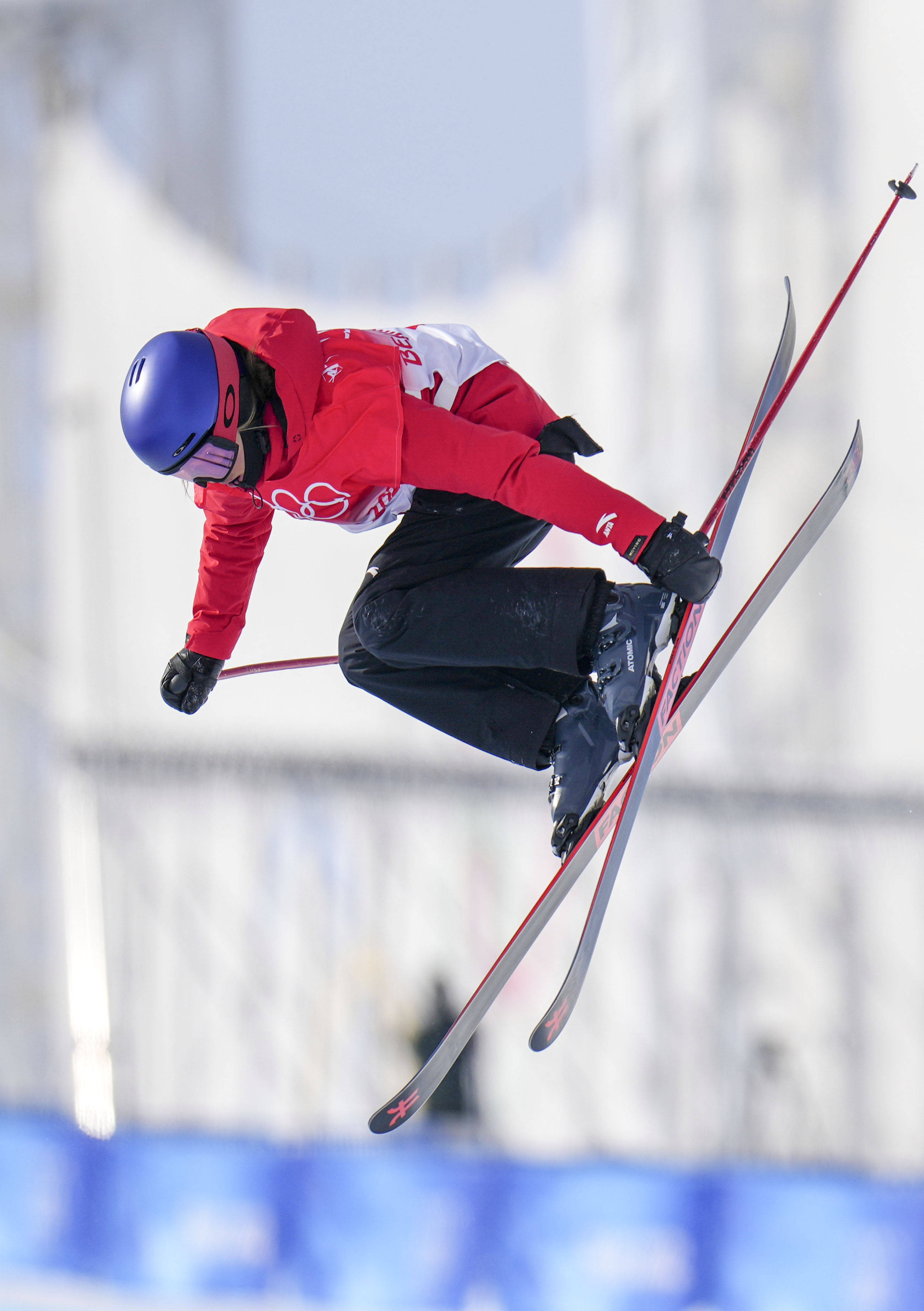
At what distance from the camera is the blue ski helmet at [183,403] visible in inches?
86.0

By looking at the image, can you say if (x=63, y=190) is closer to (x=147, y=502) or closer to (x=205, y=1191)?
(x=147, y=502)

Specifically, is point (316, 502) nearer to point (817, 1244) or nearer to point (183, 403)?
point (183, 403)

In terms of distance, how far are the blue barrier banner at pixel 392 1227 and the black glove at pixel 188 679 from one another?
305cm

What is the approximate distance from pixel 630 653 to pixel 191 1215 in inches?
154

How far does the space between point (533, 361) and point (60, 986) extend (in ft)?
16.1

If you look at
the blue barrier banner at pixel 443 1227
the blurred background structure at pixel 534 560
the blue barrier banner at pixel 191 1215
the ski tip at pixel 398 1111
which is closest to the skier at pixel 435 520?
the ski tip at pixel 398 1111

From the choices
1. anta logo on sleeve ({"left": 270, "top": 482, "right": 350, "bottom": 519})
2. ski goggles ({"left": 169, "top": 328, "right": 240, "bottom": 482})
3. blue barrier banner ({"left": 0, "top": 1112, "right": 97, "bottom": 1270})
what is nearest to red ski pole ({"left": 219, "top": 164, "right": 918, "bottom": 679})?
anta logo on sleeve ({"left": 270, "top": 482, "right": 350, "bottom": 519})

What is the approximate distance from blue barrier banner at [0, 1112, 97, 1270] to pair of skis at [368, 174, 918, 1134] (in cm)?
322

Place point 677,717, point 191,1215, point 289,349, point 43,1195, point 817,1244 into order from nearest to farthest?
point 289,349 → point 677,717 → point 817,1244 → point 191,1215 → point 43,1195

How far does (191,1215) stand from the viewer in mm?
5250

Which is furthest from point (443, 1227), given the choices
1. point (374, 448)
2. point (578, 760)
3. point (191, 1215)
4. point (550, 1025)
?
point (374, 448)

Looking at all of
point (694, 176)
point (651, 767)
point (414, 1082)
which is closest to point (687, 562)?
point (651, 767)

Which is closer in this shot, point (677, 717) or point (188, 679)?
point (677, 717)

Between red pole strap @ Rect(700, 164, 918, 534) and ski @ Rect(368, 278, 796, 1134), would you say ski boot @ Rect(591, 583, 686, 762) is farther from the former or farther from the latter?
red pole strap @ Rect(700, 164, 918, 534)
